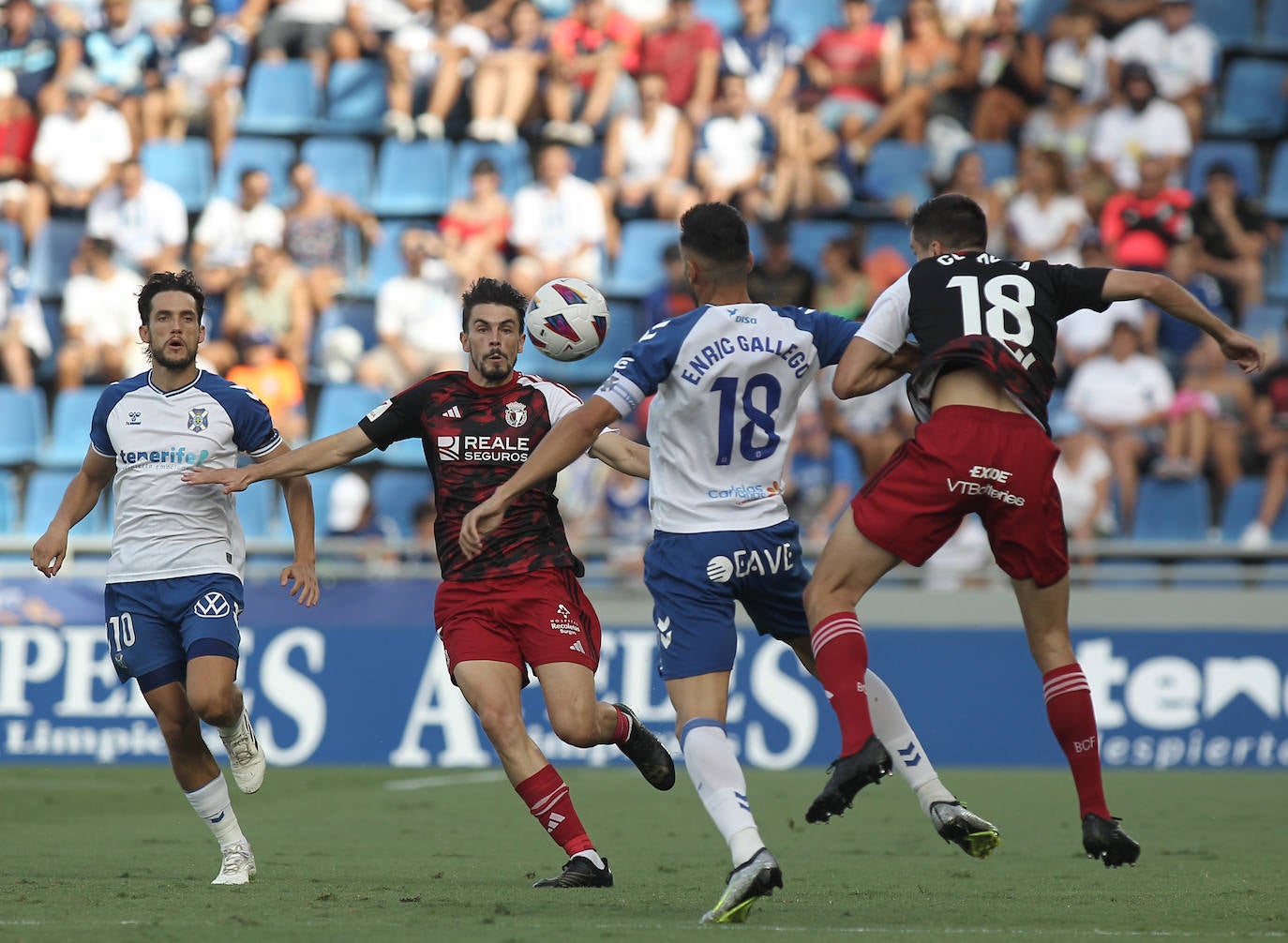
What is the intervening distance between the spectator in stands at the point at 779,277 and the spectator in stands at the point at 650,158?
178 cm

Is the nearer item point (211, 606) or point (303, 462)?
point (303, 462)

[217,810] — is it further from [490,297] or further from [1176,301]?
[1176,301]

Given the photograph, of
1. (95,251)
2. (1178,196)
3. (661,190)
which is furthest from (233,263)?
(1178,196)

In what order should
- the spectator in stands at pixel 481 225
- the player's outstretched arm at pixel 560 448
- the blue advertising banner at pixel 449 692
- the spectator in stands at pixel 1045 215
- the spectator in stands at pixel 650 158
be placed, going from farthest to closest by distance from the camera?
the spectator in stands at pixel 650 158
the spectator in stands at pixel 481 225
the spectator in stands at pixel 1045 215
the blue advertising banner at pixel 449 692
the player's outstretched arm at pixel 560 448

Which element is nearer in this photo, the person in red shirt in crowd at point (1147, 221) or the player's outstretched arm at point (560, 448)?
the player's outstretched arm at point (560, 448)

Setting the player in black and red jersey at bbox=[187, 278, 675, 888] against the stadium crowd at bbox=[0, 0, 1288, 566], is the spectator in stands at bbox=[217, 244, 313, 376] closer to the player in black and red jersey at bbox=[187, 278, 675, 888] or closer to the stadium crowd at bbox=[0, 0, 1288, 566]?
the stadium crowd at bbox=[0, 0, 1288, 566]

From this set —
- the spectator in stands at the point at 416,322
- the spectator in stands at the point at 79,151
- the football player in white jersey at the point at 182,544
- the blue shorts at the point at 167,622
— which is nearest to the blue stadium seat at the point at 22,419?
the spectator in stands at the point at 79,151

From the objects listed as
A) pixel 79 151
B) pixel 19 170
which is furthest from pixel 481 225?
pixel 19 170

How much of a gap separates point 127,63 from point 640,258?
6133 mm

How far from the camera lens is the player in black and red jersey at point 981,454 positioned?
5.95 m

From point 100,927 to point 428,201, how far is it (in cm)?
1274

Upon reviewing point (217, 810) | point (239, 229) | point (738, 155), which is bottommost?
point (217, 810)

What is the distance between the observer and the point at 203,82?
18234 mm

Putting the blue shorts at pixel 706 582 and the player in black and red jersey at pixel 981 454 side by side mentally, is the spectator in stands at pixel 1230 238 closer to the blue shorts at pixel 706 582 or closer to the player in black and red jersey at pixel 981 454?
the player in black and red jersey at pixel 981 454
